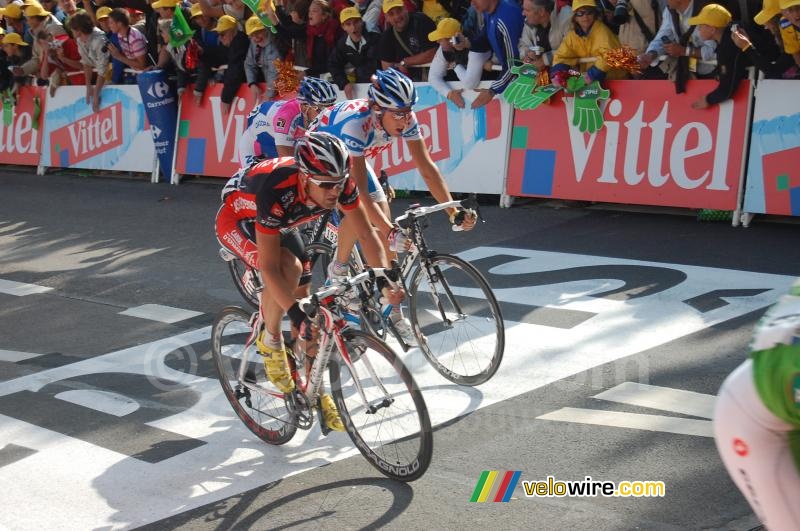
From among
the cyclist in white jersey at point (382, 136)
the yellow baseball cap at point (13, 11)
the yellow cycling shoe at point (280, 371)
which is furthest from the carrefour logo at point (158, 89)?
the yellow cycling shoe at point (280, 371)

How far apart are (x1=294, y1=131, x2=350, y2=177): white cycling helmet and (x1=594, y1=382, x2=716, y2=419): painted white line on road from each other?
2227 millimetres

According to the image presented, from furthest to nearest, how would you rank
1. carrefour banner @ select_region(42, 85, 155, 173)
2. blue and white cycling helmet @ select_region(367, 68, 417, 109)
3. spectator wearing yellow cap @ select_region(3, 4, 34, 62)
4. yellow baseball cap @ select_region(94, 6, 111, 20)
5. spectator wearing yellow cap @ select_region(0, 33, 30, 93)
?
spectator wearing yellow cap @ select_region(3, 4, 34, 62), spectator wearing yellow cap @ select_region(0, 33, 30, 93), yellow baseball cap @ select_region(94, 6, 111, 20), carrefour banner @ select_region(42, 85, 155, 173), blue and white cycling helmet @ select_region(367, 68, 417, 109)

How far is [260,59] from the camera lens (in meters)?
13.9

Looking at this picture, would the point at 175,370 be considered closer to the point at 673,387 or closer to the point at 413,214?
the point at 413,214

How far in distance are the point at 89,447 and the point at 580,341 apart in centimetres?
334

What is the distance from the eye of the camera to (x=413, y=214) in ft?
20.6

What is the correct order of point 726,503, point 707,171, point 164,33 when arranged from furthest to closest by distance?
point 164,33 < point 707,171 < point 726,503

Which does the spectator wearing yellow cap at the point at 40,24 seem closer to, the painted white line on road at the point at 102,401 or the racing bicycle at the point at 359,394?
the painted white line on road at the point at 102,401

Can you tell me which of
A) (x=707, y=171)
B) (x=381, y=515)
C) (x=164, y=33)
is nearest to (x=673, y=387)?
(x=381, y=515)

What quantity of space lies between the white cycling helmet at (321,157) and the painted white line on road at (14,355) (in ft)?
12.8

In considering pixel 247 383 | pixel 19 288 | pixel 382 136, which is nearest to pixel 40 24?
pixel 19 288

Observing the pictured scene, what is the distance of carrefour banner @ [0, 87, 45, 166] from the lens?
1844 centimetres

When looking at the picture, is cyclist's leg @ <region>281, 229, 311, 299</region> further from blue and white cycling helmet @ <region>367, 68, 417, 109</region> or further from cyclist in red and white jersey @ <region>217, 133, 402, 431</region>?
blue and white cycling helmet @ <region>367, 68, 417, 109</region>

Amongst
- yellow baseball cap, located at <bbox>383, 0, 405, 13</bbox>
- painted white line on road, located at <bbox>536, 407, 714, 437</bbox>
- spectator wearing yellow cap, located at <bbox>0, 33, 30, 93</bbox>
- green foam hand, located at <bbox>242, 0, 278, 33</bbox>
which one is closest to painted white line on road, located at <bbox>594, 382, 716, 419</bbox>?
painted white line on road, located at <bbox>536, 407, 714, 437</bbox>
